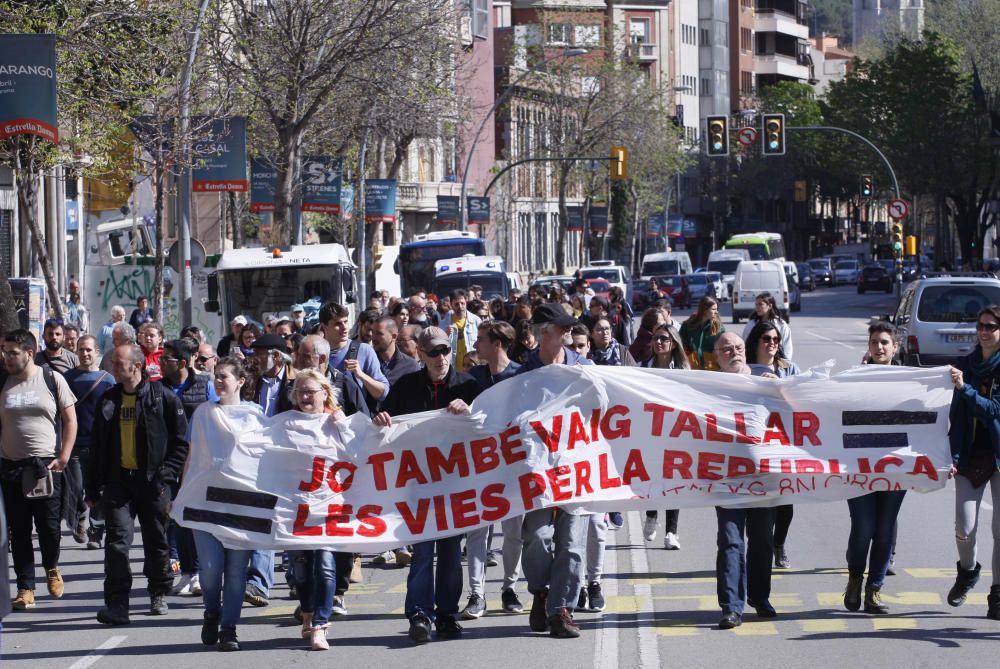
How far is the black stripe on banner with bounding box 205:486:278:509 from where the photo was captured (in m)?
9.57

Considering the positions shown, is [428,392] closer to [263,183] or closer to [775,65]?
[263,183]

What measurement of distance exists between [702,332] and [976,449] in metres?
4.91

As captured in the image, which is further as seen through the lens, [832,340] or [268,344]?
[832,340]

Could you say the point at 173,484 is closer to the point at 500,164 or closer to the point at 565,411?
the point at 565,411

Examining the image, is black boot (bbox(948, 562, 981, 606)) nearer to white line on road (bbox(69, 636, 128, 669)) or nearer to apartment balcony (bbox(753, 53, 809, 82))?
white line on road (bbox(69, 636, 128, 669))

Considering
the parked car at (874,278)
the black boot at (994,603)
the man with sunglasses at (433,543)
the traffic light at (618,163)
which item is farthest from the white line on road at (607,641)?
the parked car at (874,278)

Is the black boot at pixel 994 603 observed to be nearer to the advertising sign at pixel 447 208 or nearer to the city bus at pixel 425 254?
the city bus at pixel 425 254

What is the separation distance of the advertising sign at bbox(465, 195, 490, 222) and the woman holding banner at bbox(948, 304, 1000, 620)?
4596cm


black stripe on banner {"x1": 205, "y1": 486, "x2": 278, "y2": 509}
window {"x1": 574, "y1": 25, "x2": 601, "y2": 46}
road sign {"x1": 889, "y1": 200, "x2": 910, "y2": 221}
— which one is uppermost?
window {"x1": 574, "y1": 25, "x2": 601, "y2": 46}

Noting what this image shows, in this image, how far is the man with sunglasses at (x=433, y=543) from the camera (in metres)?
9.41

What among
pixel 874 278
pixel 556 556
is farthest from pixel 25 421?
pixel 874 278

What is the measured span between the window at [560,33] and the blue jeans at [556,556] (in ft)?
227

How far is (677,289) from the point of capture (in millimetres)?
65438

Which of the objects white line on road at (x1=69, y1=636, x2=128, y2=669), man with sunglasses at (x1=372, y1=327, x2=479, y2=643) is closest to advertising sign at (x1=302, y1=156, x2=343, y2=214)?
man with sunglasses at (x1=372, y1=327, x2=479, y2=643)
